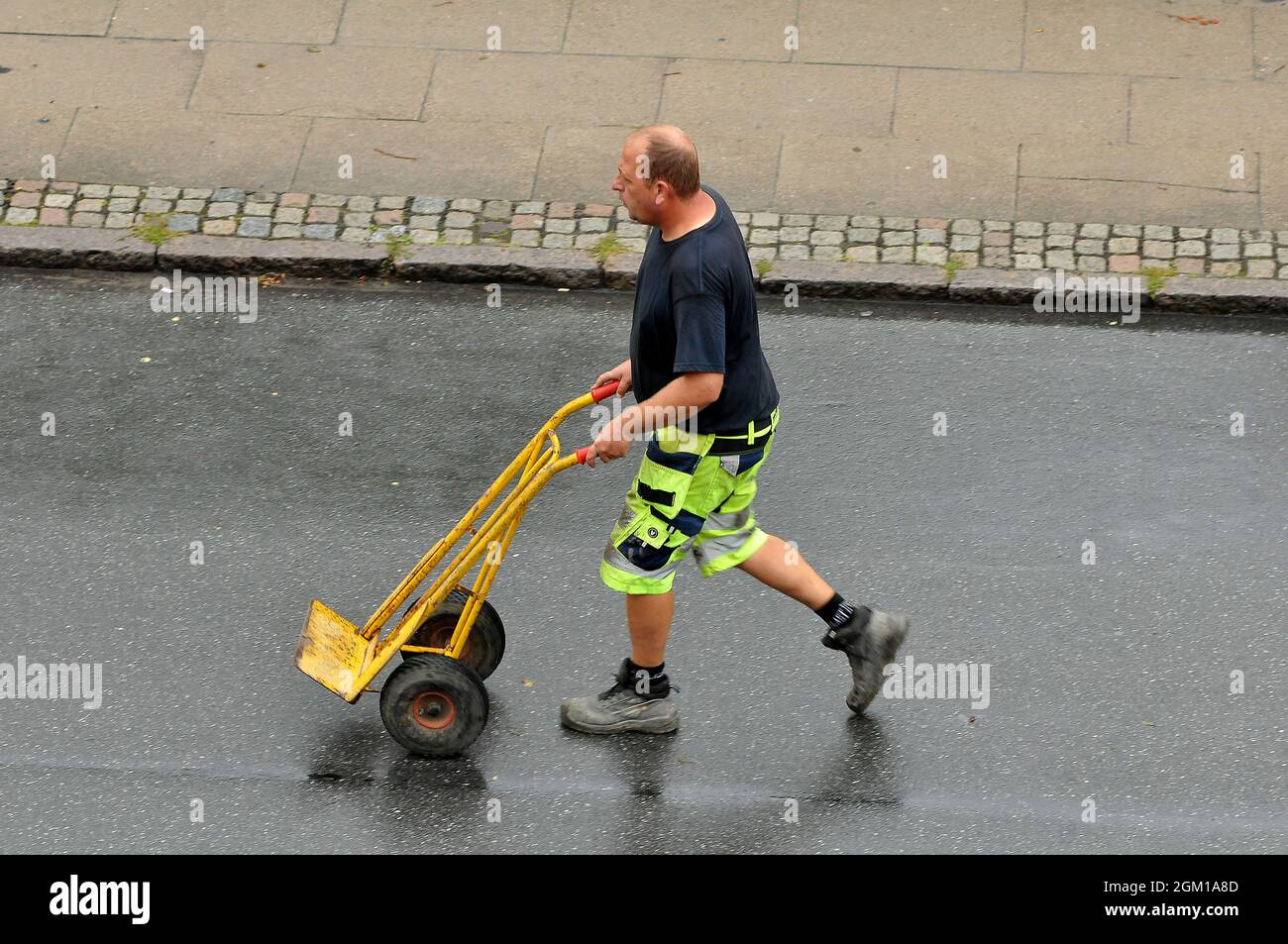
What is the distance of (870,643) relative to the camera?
5562 mm

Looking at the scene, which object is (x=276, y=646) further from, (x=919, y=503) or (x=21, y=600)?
(x=919, y=503)

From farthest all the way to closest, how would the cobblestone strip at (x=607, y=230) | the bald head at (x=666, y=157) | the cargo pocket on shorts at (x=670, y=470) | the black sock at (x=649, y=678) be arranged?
the cobblestone strip at (x=607, y=230) < the black sock at (x=649, y=678) < the cargo pocket on shorts at (x=670, y=470) < the bald head at (x=666, y=157)

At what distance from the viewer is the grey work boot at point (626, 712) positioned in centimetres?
561

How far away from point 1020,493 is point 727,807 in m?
2.03

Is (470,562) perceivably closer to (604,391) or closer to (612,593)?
(604,391)

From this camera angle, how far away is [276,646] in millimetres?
5969

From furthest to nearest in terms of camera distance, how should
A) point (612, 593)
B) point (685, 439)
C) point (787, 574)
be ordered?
point (612, 593)
point (787, 574)
point (685, 439)

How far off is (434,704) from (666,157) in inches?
77.0

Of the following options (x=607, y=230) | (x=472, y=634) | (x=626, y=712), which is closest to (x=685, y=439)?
(x=626, y=712)

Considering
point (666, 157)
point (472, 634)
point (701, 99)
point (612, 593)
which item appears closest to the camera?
point (666, 157)

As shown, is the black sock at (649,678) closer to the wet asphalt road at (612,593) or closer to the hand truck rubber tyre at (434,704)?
the wet asphalt road at (612,593)

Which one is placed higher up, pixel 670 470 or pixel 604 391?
pixel 604 391

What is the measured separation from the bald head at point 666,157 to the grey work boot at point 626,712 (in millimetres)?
1739

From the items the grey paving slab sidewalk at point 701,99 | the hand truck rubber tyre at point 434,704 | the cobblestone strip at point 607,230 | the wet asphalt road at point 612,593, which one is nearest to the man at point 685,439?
the wet asphalt road at point 612,593
